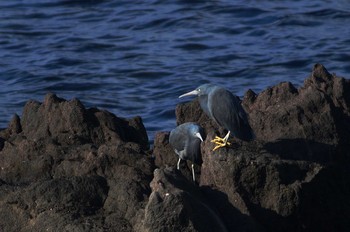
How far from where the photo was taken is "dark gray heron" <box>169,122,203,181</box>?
8109 mm

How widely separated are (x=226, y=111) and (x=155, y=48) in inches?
369

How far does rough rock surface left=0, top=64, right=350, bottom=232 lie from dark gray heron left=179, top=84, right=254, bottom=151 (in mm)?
113

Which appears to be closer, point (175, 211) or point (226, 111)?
point (175, 211)

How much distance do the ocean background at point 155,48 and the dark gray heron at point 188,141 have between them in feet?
13.9

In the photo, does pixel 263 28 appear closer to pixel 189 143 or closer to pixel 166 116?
pixel 166 116

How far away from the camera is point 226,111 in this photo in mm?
8281

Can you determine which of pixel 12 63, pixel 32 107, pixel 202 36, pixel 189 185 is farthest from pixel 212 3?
pixel 189 185

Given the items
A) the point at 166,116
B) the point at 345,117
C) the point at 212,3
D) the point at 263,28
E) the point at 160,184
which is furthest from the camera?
the point at 212,3

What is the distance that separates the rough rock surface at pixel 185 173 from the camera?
6742mm

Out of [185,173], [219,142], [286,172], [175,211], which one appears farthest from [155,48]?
[175,211]

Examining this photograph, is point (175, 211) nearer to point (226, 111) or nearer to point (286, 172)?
point (286, 172)

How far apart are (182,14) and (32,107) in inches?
408

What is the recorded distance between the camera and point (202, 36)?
18.0m

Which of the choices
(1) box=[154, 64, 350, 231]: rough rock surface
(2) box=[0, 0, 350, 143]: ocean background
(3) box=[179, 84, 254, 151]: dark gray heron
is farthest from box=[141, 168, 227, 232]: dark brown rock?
(2) box=[0, 0, 350, 143]: ocean background
